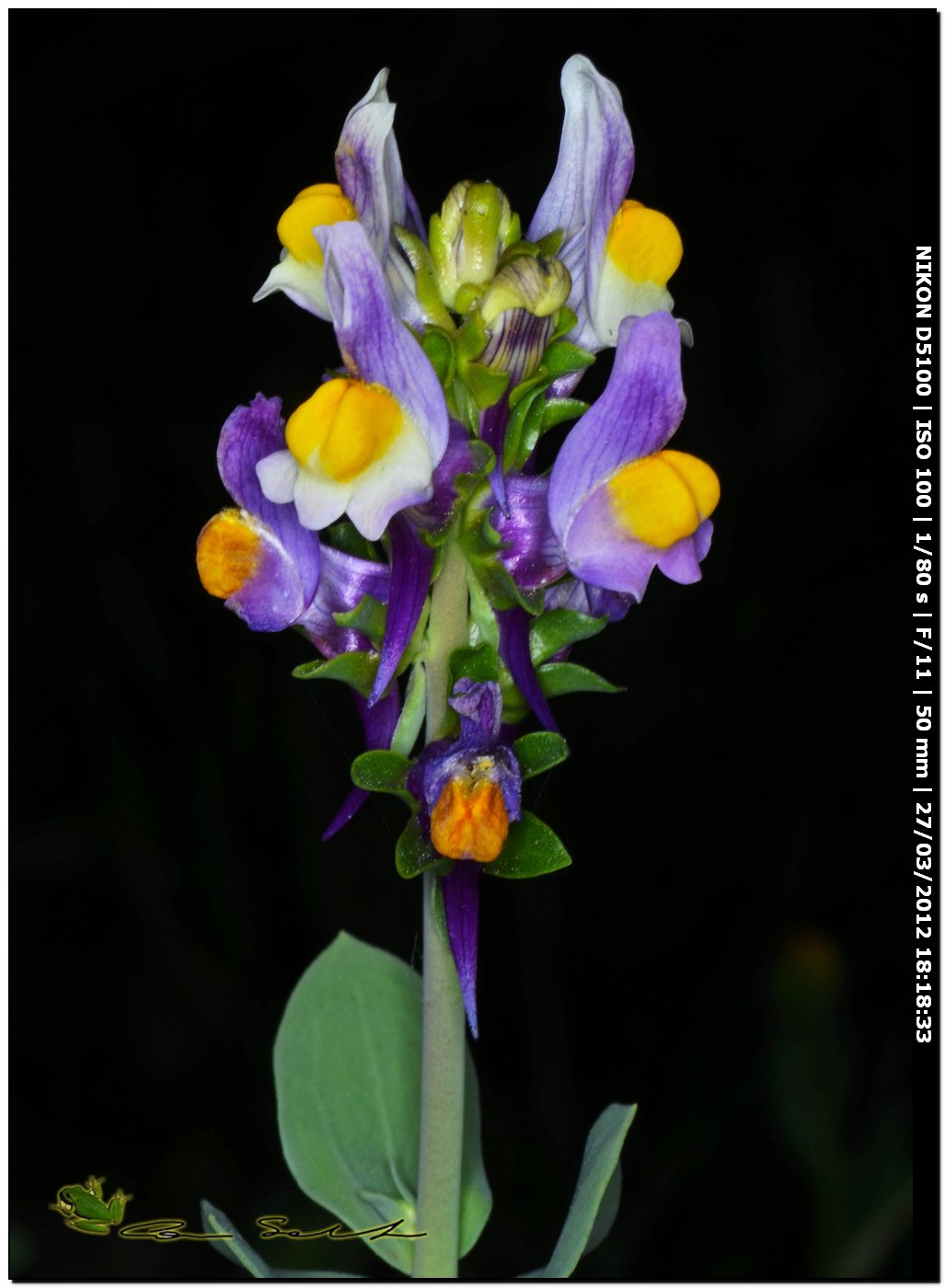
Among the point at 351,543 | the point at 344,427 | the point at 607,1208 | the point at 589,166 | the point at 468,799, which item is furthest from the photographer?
the point at 607,1208

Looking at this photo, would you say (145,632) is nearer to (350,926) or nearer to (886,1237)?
(350,926)

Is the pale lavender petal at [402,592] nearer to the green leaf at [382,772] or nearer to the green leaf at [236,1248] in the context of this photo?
the green leaf at [382,772]

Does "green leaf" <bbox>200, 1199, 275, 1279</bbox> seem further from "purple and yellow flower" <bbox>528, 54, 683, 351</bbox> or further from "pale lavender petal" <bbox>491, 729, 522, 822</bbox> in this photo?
"purple and yellow flower" <bbox>528, 54, 683, 351</bbox>

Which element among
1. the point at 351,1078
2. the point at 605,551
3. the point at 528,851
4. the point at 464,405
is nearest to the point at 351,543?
the point at 464,405

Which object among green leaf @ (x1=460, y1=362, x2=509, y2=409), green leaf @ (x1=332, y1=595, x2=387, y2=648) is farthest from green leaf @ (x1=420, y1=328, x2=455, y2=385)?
green leaf @ (x1=332, y1=595, x2=387, y2=648)

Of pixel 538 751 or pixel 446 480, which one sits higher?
pixel 446 480

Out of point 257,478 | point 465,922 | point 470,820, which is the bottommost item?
point 465,922

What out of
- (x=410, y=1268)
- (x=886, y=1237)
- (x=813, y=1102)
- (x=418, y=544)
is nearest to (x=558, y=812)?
(x=813, y=1102)

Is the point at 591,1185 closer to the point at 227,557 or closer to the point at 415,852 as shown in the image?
the point at 415,852
